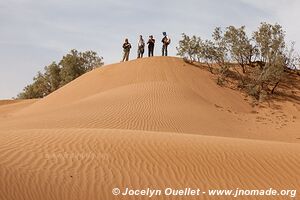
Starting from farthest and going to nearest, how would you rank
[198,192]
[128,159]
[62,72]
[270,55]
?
[62,72]
[270,55]
[128,159]
[198,192]

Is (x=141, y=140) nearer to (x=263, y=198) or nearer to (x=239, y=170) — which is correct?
(x=239, y=170)

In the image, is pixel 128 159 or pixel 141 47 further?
pixel 141 47

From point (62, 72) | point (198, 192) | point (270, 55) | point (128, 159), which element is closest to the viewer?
point (198, 192)

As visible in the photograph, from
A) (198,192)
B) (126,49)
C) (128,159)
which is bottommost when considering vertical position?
(198,192)

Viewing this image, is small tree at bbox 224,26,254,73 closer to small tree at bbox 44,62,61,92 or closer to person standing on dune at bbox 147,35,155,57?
person standing on dune at bbox 147,35,155,57

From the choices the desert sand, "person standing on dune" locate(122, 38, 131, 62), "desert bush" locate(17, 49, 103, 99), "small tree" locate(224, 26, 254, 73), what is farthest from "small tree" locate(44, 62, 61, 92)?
the desert sand

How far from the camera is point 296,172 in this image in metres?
9.23

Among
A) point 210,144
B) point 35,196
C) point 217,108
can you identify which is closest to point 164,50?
point 217,108

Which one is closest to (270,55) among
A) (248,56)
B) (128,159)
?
(248,56)

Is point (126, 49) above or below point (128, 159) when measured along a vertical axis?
above

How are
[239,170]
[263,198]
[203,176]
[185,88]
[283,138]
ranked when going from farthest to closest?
1. [185,88]
2. [283,138]
3. [239,170]
4. [203,176]
5. [263,198]

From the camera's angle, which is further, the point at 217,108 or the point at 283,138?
the point at 217,108

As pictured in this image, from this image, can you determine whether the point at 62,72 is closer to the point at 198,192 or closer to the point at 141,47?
the point at 141,47

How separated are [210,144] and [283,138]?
11.3 meters
